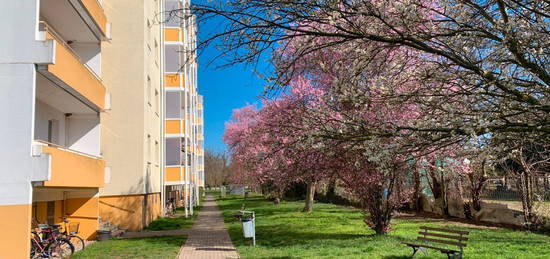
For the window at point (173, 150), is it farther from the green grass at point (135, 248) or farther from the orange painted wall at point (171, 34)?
the green grass at point (135, 248)

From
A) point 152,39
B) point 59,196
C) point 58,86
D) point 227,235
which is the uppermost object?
point 152,39

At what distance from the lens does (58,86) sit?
1166 cm

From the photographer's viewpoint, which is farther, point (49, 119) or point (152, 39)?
point (152, 39)

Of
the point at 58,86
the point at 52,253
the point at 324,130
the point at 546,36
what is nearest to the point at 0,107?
the point at 58,86

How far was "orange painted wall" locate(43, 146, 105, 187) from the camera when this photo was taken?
34.4ft

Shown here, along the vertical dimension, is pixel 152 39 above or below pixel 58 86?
above

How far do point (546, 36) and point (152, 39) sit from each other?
20.4 metres

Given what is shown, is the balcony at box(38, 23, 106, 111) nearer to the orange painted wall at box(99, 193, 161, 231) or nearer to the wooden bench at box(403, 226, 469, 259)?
the orange painted wall at box(99, 193, 161, 231)

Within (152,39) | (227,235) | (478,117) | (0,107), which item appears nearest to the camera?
(478,117)

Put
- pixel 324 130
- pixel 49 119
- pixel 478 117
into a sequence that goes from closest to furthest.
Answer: pixel 478 117
pixel 324 130
pixel 49 119

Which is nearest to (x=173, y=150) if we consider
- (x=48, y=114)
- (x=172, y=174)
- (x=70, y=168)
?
(x=172, y=174)

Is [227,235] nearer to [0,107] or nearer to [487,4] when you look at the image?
[0,107]

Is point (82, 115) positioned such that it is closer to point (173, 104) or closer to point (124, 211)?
point (124, 211)

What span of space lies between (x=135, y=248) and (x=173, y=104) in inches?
652
